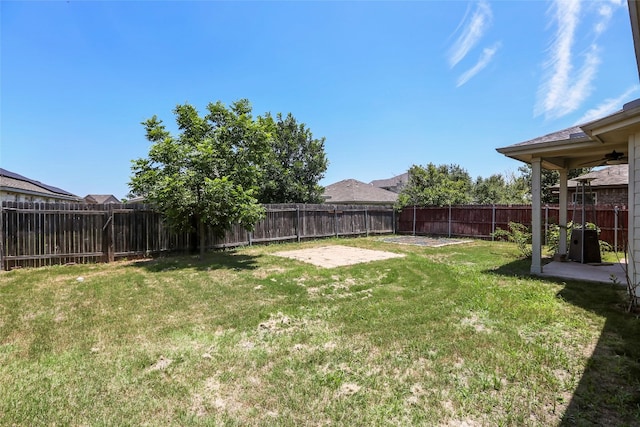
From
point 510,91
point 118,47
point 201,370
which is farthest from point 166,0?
point 510,91

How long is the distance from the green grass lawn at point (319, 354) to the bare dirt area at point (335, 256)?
2.38 meters

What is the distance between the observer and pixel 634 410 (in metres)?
2.15

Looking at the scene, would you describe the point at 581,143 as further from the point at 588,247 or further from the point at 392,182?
the point at 392,182

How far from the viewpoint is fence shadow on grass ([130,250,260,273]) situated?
24.7ft

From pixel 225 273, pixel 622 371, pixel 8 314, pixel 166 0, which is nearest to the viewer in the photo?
pixel 622 371

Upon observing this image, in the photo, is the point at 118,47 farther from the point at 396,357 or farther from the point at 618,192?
the point at 618,192

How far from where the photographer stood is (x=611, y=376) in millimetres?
2609

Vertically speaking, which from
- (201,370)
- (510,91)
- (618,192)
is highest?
(510,91)

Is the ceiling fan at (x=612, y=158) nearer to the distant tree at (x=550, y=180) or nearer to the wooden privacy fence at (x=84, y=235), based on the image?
the wooden privacy fence at (x=84, y=235)

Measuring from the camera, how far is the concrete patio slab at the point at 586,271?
6.03 metres

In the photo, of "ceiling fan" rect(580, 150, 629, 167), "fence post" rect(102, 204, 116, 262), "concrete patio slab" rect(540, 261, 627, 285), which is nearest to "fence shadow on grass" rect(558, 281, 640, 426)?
"concrete patio slab" rect(540, 261, 627, 285)

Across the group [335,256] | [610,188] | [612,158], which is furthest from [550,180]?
[335,256]

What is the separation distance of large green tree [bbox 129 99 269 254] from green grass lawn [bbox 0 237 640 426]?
8.47ft

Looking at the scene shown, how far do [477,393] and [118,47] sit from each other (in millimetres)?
12472
